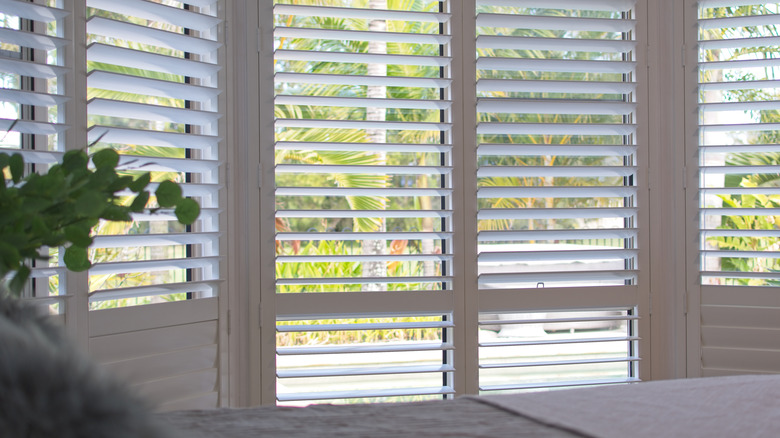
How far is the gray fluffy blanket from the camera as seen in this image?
1.90ft

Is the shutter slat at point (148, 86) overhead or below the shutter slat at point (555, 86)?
below

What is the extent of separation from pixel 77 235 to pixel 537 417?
0.75 m

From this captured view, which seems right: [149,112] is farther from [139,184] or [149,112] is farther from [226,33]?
[139,184]

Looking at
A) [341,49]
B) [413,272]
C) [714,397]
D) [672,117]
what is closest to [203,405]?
[413,272]

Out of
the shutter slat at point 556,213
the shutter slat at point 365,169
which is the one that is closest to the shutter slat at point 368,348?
the shutter slat at point 556,213

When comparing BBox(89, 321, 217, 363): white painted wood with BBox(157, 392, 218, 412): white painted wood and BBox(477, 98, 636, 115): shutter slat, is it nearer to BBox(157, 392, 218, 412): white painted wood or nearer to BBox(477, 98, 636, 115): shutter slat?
BBox(157, 392, 218, 412): white painted wood

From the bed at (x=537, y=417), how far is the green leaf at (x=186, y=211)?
0.31 metres

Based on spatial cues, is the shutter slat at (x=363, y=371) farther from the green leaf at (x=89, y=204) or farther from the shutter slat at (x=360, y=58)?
the green leaf at (x=89, y=204)

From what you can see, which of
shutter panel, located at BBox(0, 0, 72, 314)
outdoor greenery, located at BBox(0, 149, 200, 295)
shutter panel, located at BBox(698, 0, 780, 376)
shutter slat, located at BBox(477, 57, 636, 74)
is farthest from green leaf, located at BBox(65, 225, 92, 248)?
shutter panel, located at BBox(698, 0, 780, 376)

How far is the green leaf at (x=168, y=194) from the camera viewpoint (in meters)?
1.12

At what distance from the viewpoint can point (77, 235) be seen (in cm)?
105

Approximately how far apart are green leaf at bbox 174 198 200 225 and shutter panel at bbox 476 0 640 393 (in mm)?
1548

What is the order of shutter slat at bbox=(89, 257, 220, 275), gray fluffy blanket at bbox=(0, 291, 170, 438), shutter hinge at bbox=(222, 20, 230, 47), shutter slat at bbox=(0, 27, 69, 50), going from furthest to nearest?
shutter hinge at bbox=(222, 20, 230, 47) → shutter slat at bbox=(89, 257, 220, 275) → shutter slat at bbox=(0, 27, 69, 50) → gray fluffy blanket at bbox=(0, 291, 170, 438)

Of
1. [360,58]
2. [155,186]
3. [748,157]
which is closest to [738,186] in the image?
[748,157]
